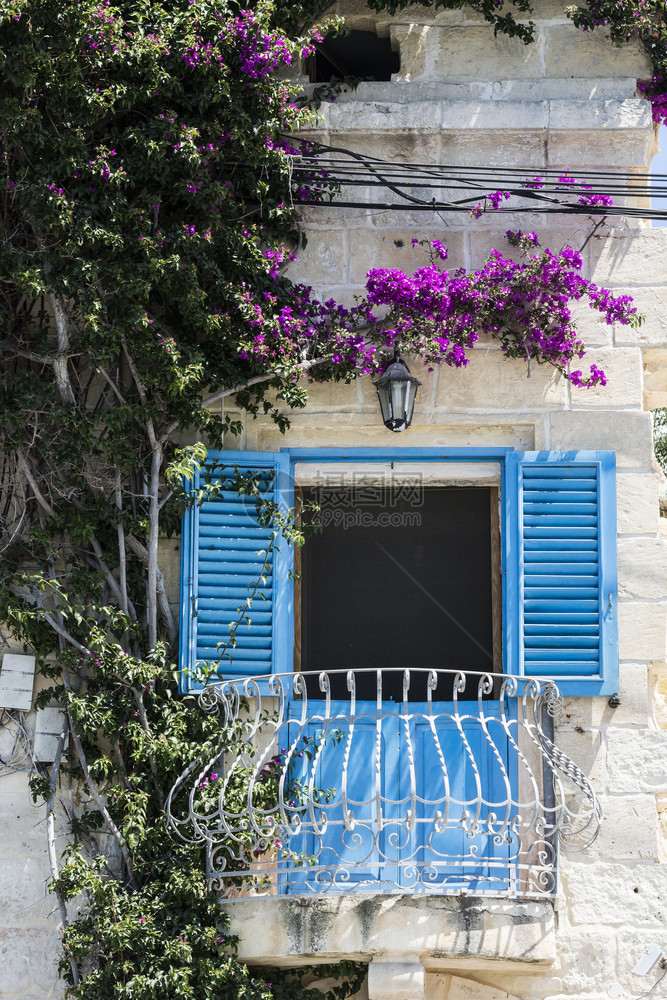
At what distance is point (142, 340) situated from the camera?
217 inches

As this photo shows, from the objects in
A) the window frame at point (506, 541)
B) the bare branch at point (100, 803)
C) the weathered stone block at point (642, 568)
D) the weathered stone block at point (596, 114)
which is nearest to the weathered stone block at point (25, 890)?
the bare branch at point (100, 803)

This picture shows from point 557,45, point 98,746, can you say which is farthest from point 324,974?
point 557,45

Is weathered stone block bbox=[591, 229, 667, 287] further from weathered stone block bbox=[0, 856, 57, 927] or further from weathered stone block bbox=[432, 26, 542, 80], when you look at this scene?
weathered stone block bbox=[0, 856, 57, 927]

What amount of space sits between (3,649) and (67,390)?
1415 millimetres

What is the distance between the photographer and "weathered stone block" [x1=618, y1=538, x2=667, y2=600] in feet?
19.2

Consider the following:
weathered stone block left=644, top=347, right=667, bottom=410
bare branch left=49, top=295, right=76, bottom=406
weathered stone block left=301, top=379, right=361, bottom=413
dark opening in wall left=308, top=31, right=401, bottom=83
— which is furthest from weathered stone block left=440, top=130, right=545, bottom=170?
bare branch left=49, top=295, right=76, bottom=406

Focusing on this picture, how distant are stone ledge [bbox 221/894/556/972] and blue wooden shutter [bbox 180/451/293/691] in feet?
3.96

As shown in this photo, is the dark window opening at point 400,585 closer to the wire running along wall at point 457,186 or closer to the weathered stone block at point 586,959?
the weathered stone block at point 586,959

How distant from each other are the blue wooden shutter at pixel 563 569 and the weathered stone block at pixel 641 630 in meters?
0.09

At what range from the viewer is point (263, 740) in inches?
225

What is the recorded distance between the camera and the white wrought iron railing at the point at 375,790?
5.22 meters

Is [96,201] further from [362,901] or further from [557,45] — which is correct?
[362,901]

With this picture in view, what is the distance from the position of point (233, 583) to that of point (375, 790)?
129 centimetres

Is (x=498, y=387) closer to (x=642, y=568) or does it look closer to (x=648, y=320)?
(x=648, y=320)
